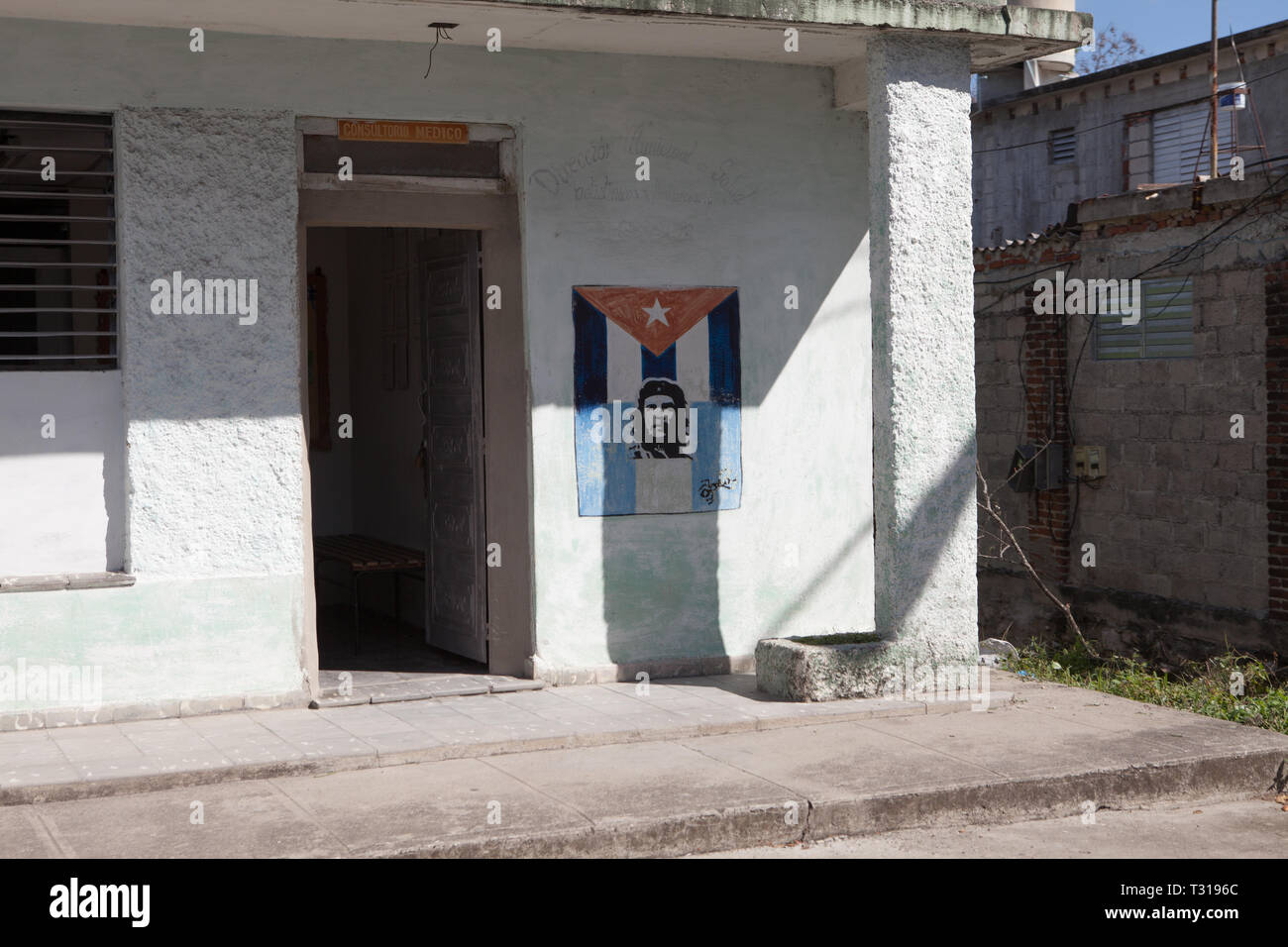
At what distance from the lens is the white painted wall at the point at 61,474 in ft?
23.1

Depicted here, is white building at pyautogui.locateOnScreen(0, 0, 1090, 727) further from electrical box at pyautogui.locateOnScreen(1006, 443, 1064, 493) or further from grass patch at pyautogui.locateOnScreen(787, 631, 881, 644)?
electrical box at pyautogui.locateOnScreen(1006, 443, 1064, 493)

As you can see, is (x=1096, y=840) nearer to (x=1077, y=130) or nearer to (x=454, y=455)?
(x=454, y=455)

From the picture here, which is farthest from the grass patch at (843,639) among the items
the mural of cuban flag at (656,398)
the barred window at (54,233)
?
the barred window at (54,233)

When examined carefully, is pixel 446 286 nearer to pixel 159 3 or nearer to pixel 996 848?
pixel 159 3

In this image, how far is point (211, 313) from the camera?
24.0 ft

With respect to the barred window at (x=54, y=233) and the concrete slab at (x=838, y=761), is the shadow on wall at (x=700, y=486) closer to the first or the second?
the concrete slab at (x=838, y=761)

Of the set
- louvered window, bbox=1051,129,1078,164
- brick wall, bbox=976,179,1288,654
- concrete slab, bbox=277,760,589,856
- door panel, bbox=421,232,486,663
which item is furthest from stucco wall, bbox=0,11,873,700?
louvered window, bbox=1051,129,1078,164

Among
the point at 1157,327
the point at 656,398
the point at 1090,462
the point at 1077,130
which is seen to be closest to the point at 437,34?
the point at 656,398

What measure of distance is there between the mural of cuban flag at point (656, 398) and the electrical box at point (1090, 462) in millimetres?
4554

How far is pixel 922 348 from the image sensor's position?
7.75 metres

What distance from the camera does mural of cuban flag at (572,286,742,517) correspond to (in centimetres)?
813

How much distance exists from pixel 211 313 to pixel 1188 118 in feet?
53.3

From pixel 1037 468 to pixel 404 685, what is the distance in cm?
643
